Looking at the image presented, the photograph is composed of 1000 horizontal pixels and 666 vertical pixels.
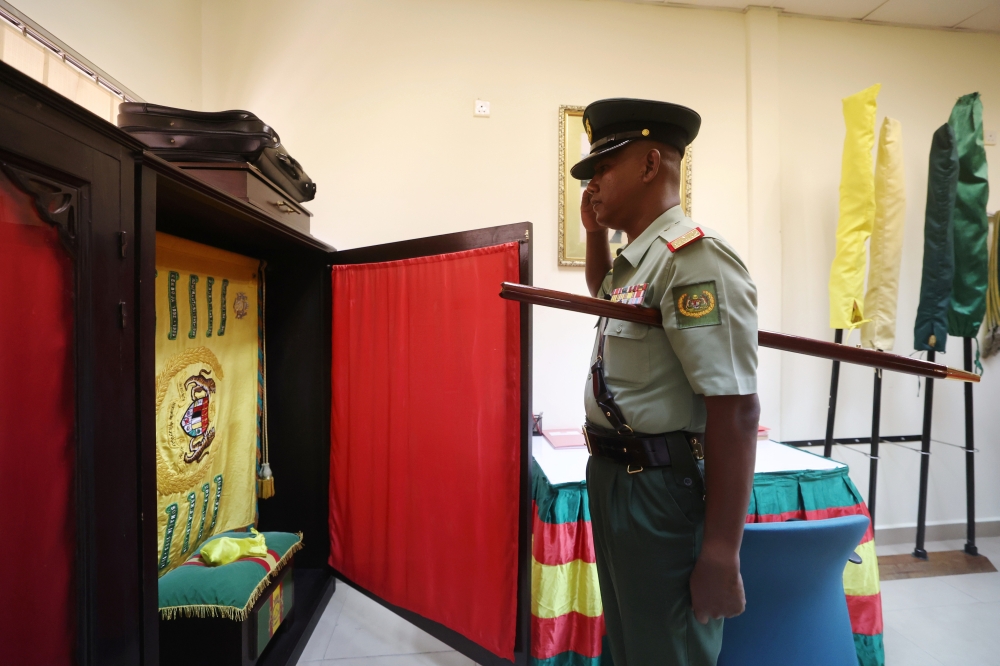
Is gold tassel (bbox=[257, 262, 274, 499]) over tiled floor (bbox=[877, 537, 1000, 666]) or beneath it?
over

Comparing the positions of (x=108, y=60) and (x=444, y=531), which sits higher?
(x=108, y=60)

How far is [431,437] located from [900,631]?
2.01 meters

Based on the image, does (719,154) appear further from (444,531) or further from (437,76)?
(444,531)

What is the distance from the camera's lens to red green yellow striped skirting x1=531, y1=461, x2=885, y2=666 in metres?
1.33

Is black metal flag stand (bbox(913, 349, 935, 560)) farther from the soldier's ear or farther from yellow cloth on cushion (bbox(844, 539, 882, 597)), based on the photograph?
the soldier's ear

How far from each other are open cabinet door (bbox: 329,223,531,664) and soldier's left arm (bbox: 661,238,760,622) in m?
0.56

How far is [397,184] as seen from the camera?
6.64 feet

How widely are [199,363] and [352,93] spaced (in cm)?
141

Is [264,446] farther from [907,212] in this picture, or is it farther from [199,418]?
[907,212]

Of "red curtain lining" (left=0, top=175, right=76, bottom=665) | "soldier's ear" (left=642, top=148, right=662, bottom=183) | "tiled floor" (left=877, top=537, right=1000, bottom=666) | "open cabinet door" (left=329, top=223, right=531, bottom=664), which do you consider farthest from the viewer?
"tiled floor" (left=877, top=537, right=1000, bottom=666)

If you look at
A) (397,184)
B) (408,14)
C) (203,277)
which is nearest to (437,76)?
(408,14)

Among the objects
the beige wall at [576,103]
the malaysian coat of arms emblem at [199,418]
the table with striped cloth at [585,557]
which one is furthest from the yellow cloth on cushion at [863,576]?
the malaysian coat of arms emblem at [199,418]

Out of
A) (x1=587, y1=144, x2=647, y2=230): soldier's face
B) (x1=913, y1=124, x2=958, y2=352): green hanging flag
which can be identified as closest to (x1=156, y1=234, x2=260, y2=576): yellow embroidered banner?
(x1=587, y1=144, x2=647, y2=230): soldier's face

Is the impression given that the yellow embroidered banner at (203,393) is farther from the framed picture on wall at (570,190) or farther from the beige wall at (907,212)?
the beige wall at (907,212)
